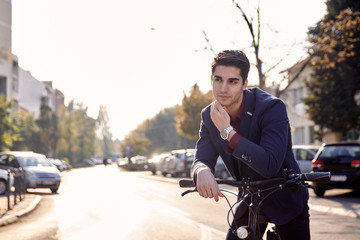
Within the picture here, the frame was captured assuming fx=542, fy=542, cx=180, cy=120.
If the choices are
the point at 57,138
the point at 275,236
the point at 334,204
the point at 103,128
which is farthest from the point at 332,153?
the point at 103,128

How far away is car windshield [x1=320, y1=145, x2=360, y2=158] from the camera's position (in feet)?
48.4

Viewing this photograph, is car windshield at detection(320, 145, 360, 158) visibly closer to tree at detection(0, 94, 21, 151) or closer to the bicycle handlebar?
the bicycle handlebar

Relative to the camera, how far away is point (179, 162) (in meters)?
32.4

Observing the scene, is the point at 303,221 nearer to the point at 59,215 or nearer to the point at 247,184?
the point at 247,184

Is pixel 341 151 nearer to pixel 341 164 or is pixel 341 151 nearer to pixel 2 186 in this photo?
pixel 341 164

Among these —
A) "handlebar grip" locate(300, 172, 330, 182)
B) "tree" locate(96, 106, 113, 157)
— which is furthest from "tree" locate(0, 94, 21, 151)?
"tree" locate(96, 106, 113, 157)

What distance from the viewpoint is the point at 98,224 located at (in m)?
10.6

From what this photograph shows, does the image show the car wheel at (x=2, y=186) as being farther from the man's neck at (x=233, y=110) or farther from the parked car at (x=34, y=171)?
the man's neck at (x=233, y=110)

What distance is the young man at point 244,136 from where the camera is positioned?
2.65m

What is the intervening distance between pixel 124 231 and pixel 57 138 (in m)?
57.2

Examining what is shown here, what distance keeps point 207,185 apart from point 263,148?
322 millimetres

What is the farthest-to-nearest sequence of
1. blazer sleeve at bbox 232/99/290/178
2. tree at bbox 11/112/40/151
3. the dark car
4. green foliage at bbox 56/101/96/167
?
1. green foliage at bbox 56/101/96/167
2. tree at bbox 11/112/40/151
3. the dark car
4. blazer sleeve at bbox 232/99/290/178

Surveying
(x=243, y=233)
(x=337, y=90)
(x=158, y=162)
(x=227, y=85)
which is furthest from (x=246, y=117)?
(x=158, y=162)

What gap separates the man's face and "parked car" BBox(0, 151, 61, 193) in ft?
60.7
